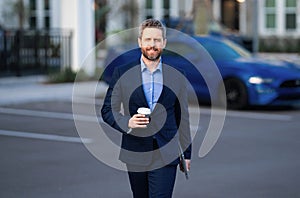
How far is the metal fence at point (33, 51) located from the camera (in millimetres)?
21047

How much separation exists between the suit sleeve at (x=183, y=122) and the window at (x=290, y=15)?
31817 mm

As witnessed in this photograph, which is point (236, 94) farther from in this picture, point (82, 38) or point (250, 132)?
point (82, 38)

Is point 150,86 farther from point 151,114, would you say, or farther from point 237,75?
point 237,75

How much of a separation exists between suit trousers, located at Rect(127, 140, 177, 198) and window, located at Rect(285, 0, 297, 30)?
32.0 metres

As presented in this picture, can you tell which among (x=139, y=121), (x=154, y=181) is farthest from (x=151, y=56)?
(x=154, y=181)

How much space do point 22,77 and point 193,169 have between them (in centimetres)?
1282

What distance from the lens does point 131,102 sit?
499cm

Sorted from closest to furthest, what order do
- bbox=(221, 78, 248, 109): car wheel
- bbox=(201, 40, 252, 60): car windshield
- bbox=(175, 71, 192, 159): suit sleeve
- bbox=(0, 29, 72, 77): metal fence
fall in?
bbox=(175, 71, 192, 159): suit sleeve
bbox=(221, 78, 248, 109): car wheel
bbox=(201, 40, 252, 60): car windshield
bbox=(0, 29, 72, 77): metal fence

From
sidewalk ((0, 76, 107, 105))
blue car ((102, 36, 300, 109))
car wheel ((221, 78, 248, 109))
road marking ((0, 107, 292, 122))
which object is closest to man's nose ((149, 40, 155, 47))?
road marking ((0, 107, 292, 122))

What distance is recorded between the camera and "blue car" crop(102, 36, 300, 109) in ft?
48.0

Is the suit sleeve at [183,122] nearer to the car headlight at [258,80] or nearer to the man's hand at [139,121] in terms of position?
the man's hand at [139,121]

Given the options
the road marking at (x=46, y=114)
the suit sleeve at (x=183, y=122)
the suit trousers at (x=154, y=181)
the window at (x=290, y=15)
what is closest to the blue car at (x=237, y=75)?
the road marking at (x=46, y=114)

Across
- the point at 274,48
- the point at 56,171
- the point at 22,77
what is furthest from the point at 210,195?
the point at 274,48

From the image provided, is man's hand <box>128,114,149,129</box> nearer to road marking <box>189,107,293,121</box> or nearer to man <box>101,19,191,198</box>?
man <box>101,19,191,198</box>
